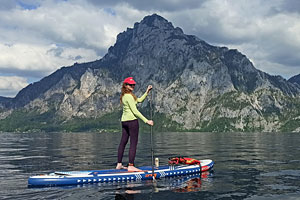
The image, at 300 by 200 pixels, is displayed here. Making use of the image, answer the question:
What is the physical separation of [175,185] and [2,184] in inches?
470

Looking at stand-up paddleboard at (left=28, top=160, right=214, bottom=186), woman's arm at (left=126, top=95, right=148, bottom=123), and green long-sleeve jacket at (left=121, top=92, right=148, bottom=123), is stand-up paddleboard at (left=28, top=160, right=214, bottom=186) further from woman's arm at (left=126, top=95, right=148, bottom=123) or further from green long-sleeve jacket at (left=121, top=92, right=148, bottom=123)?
woman's arm at (left=126, top=95, right=148, bottom=123)

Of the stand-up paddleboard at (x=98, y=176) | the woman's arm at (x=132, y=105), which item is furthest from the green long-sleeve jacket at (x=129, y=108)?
the stand-up paddleboard at (x=98, y=176)

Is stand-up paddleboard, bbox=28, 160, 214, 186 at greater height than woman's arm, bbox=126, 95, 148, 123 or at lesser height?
lesser

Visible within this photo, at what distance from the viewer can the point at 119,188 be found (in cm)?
1814

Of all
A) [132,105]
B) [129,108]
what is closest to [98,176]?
[129,108]

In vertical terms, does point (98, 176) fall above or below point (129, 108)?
below

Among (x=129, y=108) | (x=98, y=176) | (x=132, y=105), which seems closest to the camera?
(x=98, y=176)

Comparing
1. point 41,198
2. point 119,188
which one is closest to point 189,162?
point 119,188

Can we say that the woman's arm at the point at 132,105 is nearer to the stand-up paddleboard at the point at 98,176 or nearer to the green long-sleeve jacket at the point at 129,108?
the green long-sleeve jacket at the point at 129,108

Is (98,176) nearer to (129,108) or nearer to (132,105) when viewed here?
(129,108)

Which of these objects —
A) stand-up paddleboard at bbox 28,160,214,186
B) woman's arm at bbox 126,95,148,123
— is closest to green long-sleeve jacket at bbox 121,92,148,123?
woman's arm at bbox 126,95,148,123

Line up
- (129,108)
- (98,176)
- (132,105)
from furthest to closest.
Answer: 1. (129,108)
2. (132,105)
3. (98,176)

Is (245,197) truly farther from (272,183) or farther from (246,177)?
(246,177)

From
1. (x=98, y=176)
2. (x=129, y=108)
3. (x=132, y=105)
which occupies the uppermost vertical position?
(x=132, y=105)
